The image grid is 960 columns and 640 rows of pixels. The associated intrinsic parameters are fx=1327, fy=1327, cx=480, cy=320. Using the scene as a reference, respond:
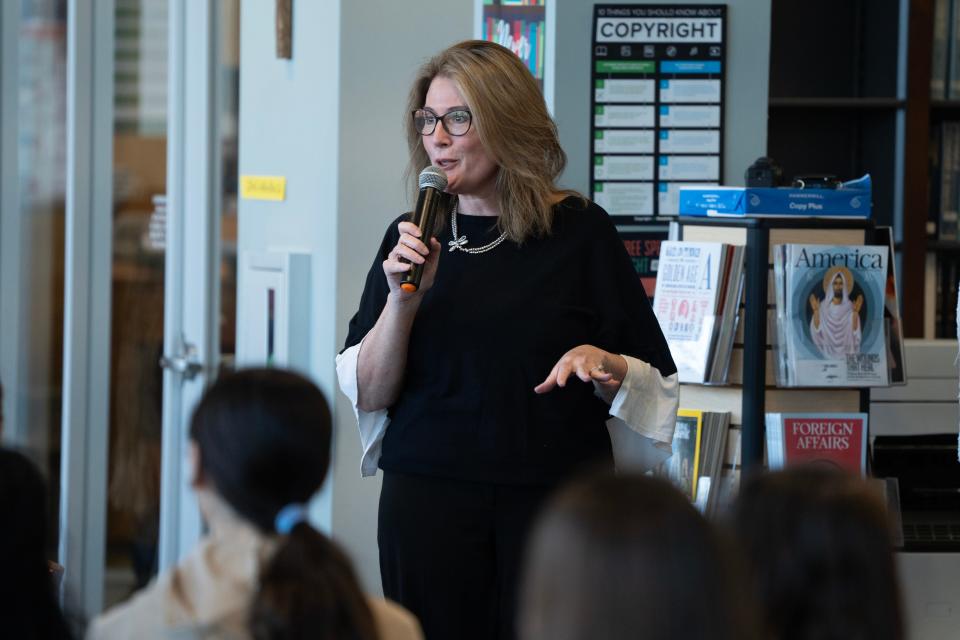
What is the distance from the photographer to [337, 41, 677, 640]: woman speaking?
2133 mm

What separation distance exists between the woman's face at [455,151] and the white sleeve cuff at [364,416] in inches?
12.8

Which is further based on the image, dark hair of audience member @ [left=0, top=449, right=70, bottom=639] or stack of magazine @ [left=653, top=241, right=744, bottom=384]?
stack of magazine @ [left=653, top=241, right=744, bottom=384]

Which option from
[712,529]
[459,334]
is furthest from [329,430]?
[459,334]

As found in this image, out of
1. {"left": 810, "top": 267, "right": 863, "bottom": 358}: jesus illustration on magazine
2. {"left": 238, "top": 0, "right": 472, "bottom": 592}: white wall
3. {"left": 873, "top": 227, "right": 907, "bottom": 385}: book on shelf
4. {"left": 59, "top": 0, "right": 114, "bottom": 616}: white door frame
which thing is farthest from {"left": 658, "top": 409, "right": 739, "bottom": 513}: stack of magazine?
{"left": 59, "top": 0, "right": 114, "bottom": 616}: white door frame

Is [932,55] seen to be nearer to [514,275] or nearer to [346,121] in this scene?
[346,121]

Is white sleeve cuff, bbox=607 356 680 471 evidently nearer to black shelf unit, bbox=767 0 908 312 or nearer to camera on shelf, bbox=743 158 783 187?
camera on shelf, bbox=743 158 783 187

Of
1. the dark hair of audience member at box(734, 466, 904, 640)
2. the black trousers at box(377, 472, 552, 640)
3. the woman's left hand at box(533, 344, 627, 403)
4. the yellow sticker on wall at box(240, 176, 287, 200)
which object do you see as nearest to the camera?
the dark hair of audience member at box(734, 466, 904, 640)

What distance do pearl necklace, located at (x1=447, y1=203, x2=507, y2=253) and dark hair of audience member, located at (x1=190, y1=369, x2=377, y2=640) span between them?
2.65 feet

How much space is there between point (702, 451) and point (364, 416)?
38.5 inches

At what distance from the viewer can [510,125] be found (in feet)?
7.31

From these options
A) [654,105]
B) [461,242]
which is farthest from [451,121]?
[654,105]

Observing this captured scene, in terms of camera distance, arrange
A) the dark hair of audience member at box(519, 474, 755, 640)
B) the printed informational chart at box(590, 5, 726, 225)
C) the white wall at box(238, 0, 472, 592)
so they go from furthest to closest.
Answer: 1. the white wall at box(238, 0, 472, 592)
2. the printed informational chart at box(590, 5, 726, 225)
3. the dark hair of audience member at box(519, 474, 755, 640)

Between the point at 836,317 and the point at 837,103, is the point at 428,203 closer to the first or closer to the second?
the point at 836,317

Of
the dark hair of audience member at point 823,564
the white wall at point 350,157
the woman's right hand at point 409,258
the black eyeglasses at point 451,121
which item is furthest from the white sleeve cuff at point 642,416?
the white wall at point 350,157
